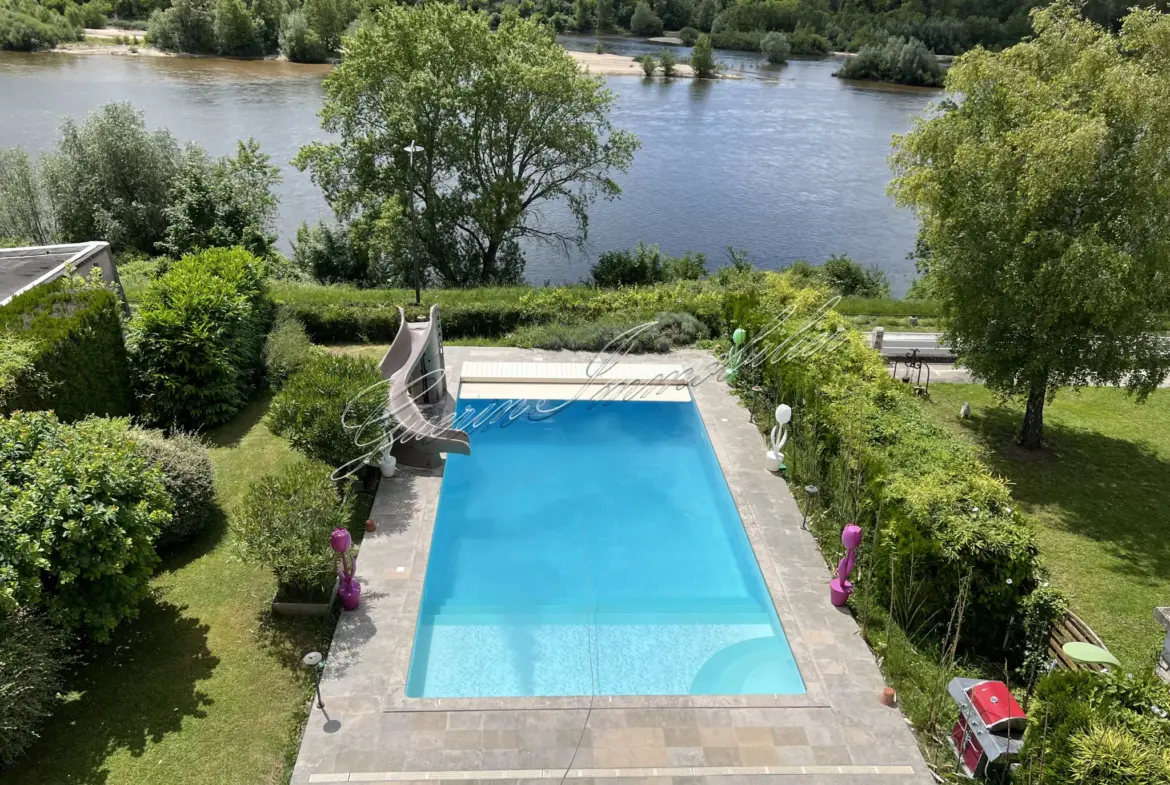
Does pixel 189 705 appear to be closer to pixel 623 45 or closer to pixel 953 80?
pixel 953 80

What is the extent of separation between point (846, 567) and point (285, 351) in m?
12.6

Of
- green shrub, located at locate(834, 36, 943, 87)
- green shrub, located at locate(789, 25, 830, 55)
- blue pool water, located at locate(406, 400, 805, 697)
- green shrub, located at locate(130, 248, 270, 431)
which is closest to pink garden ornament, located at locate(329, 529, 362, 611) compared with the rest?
blue pool water, located at locate(406, 400, 805, 697)

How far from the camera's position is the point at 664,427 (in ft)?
56.3

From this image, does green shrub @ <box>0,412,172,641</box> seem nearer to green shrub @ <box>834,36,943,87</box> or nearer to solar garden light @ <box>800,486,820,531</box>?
solar garden light @ <box>800,486,820,531</box>

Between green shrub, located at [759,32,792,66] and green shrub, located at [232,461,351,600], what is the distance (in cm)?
7532

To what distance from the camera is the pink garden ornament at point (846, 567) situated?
1112 cm

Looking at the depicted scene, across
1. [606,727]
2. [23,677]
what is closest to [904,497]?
[606,727]

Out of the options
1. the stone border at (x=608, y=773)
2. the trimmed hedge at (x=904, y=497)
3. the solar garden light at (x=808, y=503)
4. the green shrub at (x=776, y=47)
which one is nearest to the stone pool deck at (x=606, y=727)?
the stone border at (x=608, y=773)

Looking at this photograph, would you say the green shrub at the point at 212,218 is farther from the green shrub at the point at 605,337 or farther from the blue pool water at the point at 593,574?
the blue pool water at the point at 593,574

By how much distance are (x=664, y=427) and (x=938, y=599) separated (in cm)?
751

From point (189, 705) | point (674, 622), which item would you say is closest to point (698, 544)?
point (674, 622)

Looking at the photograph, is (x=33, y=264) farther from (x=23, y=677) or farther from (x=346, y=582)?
(x=23, y=677)

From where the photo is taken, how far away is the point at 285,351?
1747 centimetres

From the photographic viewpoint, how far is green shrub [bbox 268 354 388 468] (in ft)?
42.3
